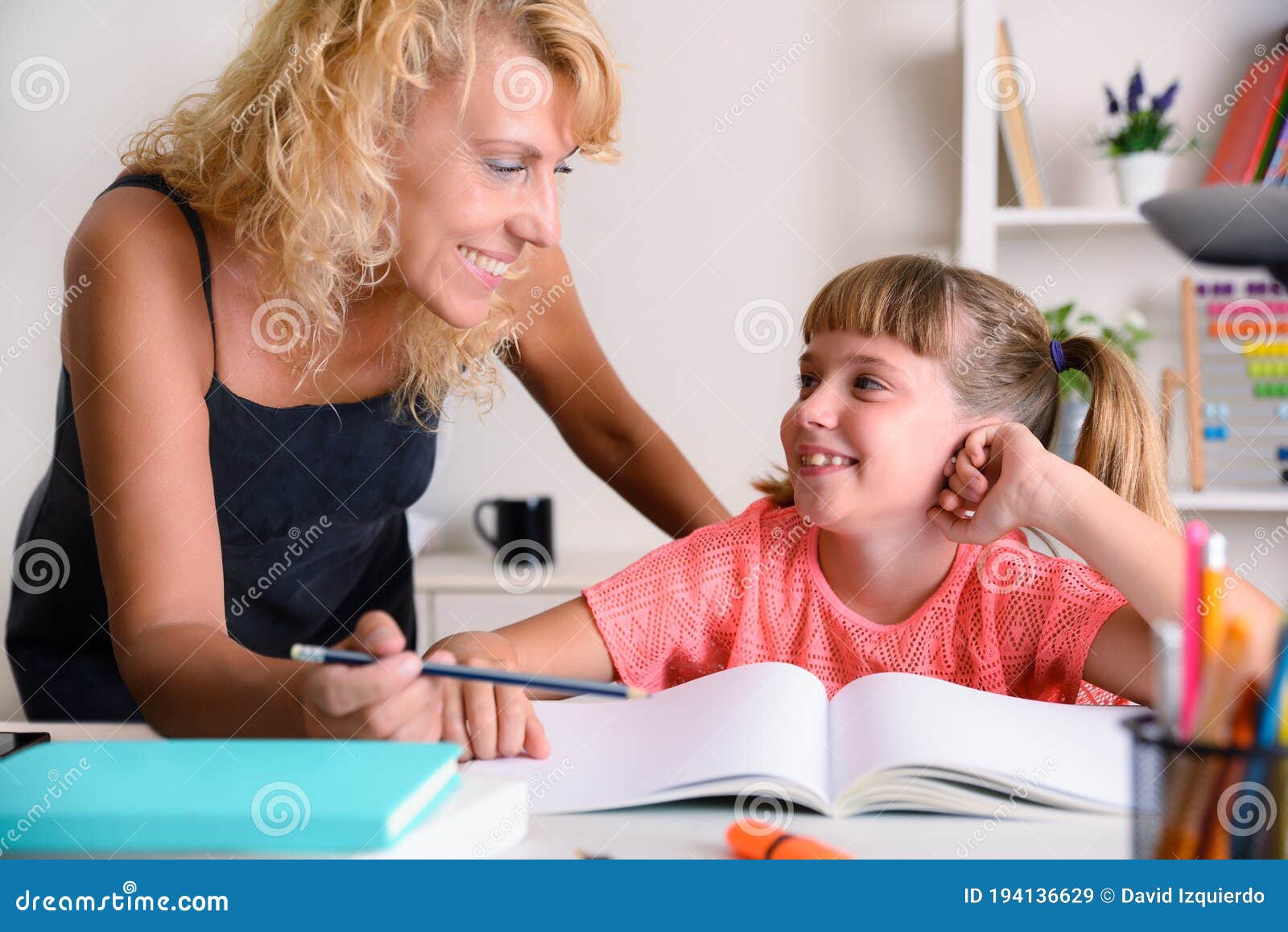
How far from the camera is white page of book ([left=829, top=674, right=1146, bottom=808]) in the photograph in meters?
0.71

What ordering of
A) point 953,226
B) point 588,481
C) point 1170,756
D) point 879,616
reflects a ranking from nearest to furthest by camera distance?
point 1170,756
point 879,616
point 953,226
point 588,481

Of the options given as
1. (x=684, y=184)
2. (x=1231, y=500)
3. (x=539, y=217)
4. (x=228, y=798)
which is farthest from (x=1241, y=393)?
(x=228, y=798)

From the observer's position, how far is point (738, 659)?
1.25 metres

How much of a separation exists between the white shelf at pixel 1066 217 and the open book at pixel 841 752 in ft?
5.46

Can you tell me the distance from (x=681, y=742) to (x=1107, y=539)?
500 millimetres

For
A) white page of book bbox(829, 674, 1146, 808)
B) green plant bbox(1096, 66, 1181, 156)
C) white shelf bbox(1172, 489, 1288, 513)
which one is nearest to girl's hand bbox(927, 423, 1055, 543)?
white page of book bbox(829, 674, 1146, 808)

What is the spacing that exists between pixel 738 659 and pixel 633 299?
5.34 ft

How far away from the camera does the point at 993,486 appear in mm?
1110

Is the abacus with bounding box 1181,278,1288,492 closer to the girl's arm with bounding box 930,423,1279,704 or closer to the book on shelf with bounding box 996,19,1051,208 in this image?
the book on shelf with bounding box 996,19,1051,208

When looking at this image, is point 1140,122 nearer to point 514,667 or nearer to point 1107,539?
point 1107,539

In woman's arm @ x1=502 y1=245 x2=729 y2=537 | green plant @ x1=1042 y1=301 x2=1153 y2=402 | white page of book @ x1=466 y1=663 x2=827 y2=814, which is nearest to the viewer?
white page of book @ x1=466 y1=663 x2=827 y2=814

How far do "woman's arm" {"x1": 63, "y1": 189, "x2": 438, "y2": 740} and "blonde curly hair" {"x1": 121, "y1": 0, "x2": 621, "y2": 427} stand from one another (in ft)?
0.32
